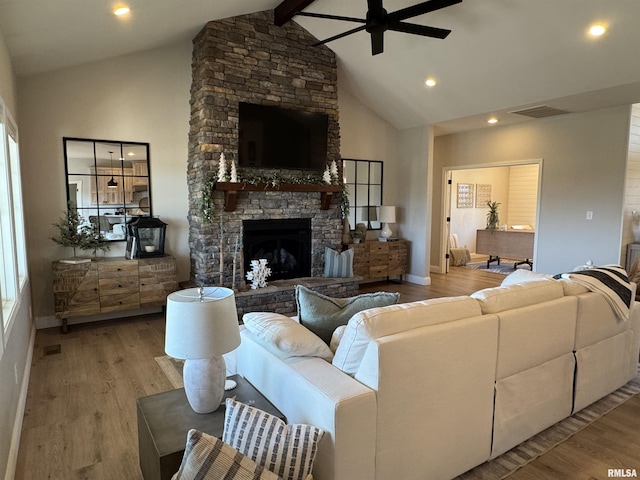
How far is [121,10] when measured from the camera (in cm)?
347

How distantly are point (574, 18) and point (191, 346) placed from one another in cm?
423

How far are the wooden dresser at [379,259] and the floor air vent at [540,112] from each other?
2662 millimetres

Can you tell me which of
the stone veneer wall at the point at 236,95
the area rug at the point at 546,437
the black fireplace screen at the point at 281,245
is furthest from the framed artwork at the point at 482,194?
the area rug at the point at 546,437

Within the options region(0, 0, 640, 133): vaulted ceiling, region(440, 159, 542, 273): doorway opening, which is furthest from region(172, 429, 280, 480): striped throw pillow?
region(440, 159, 542, 273): doorway opening

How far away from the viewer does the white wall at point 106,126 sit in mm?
4465

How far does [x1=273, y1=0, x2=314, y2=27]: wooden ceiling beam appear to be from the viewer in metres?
4.58

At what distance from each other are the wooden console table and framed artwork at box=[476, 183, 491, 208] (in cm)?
109

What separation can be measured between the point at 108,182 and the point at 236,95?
1.83m

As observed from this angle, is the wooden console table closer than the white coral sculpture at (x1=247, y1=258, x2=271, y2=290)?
No

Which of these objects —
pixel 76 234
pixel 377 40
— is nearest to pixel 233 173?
pixel 76 234

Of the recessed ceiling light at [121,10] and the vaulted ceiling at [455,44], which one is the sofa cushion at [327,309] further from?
the recessed ceiling light at [121,10]

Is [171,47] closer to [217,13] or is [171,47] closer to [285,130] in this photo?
[217,13]

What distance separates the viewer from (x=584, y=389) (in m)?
2.75

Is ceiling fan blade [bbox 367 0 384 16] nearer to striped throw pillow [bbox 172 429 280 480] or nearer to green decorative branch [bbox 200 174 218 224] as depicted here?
green decorative branch [bbox 200 174 218 224]
